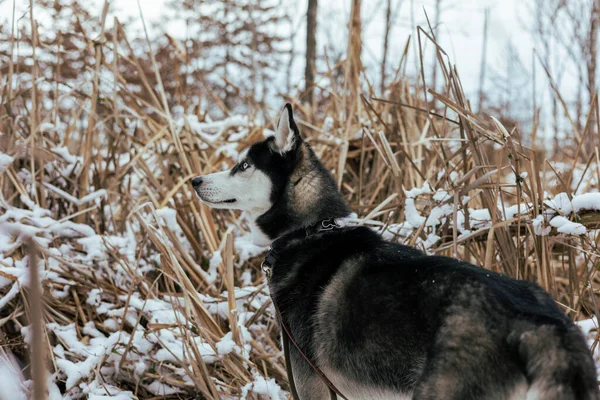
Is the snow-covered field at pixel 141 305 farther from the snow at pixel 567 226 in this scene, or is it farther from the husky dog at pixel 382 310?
the husky dog at pixel 382 310

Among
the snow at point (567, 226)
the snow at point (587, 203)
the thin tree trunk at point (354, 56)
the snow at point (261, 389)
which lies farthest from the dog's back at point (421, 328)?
the thin tree trunk at point (354, 56)

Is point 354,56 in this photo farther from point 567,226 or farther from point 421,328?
point 421,328

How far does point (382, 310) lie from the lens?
73.4 inches

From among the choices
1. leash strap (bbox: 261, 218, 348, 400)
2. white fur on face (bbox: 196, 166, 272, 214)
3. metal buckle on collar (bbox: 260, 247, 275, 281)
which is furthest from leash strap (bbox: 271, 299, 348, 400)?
white fur on face (bbox: 196, 166, 272, 214)

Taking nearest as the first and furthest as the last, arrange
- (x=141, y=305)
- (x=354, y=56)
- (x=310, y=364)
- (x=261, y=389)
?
(x=310, y=364)
(x=261, y=389)
(x=141, y=305)
(x=354, y=56)

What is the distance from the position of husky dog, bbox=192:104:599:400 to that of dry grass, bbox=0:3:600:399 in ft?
1.70

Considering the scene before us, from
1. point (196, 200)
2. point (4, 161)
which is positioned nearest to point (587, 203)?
point (196, 200)

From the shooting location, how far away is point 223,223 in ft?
14.6

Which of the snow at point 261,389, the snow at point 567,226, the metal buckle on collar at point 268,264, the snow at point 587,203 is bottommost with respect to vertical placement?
the snow at point 261,389

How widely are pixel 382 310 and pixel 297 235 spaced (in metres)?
0.81

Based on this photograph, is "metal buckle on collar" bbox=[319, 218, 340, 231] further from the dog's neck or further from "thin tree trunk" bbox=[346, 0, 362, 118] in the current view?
"thin tree trunk" bbox=[346, 0, 362, 118]

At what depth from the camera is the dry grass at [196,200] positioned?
2.86 metres

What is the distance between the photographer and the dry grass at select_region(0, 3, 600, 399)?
2859 millimetres

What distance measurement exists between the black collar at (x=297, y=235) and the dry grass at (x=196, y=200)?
18.2 inches
